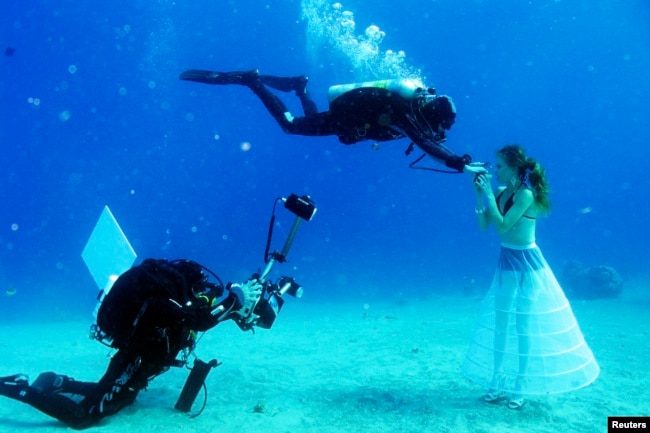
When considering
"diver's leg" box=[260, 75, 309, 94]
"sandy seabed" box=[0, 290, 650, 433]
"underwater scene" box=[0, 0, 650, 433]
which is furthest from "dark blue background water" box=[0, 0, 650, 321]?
"diver's leg" box=[260, 75, 309, 94]

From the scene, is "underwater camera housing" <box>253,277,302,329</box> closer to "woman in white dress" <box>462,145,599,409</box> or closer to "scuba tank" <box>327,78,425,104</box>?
"woman in white dress" <box>462,145,599,409</box>

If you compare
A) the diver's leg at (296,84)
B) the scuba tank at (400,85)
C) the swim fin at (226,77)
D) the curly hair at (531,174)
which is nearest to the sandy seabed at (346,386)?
the curly hair at (531,174)

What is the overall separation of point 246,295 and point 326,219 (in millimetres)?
84426

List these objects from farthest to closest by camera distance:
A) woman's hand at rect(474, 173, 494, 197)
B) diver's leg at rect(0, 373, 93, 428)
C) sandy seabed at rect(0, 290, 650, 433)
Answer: sandy seabed at rect(0, 290, 650, 433)
woman's hand at rect(474, 173, 494, 197)
diver's leg at rect(0, 373, 93, 428)

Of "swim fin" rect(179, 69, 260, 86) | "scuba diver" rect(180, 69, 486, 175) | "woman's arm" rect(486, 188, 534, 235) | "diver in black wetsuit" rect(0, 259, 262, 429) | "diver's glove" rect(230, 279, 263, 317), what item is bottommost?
"diver in black wetsuit" rect(0, 259, 262, 429)

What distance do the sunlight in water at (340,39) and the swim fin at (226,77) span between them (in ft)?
123

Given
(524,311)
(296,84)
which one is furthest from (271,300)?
(296,84)

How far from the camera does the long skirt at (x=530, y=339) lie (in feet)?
15.5

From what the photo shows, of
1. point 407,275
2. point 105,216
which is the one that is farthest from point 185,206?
point 105,216

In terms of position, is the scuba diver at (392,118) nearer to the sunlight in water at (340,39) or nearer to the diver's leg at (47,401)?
the diver's leg at (47,401)

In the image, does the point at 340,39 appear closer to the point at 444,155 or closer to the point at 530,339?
the point at 444,155

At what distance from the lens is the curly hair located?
485cm

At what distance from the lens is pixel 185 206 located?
84.9m

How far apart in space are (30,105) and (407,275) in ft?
190
